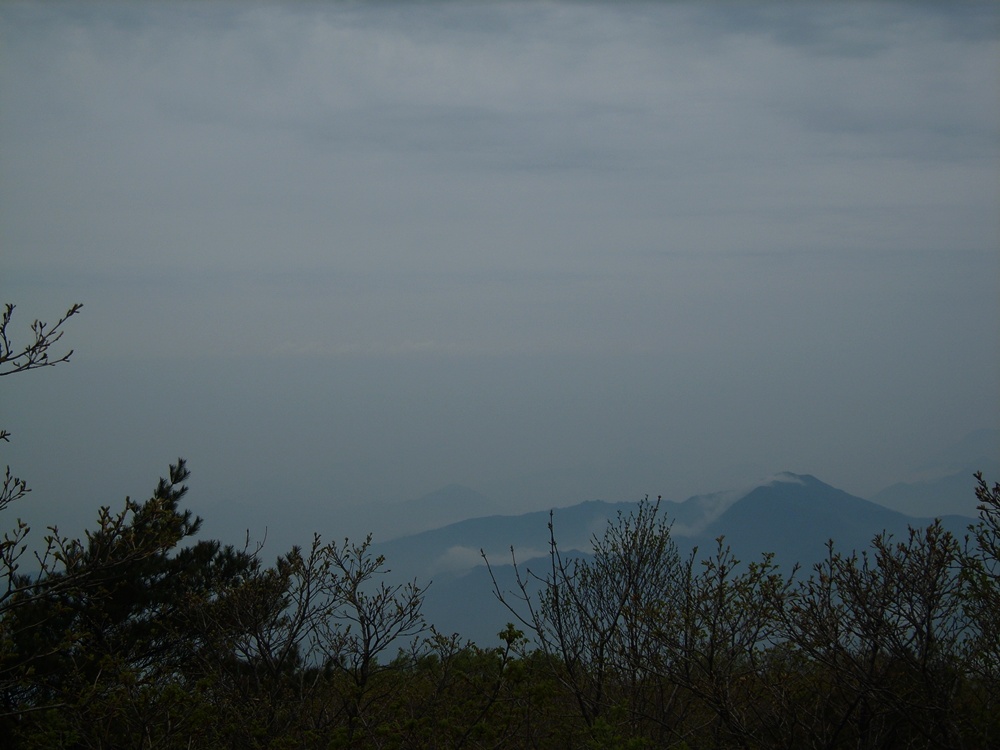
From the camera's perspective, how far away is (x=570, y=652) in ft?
26.8

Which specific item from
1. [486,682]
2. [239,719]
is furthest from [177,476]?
[486,682]

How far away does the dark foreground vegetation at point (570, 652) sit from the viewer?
253 inches

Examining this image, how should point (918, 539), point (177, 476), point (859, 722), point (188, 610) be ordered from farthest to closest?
point (177, 476) < point (188, 610) < point (859, 722) < point (918, 539)

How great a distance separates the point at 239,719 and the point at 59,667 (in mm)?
2513

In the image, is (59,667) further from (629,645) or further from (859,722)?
(859,722)

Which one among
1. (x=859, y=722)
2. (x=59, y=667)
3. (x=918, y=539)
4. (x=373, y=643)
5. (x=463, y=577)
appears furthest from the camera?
(x=463, y=577)

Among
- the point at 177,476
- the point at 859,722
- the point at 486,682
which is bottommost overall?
the point at 859,722

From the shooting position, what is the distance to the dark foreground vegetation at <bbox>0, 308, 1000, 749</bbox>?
21.1ft

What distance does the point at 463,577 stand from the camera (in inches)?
6358

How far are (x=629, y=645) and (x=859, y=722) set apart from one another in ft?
6.51

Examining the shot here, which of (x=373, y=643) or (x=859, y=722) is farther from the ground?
(x=373, y=643)

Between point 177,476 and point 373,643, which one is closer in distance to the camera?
point 373,643

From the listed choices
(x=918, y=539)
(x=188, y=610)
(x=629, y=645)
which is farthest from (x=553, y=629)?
(x=188, y=610)

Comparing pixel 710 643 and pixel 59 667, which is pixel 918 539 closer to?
pixel 710 643
